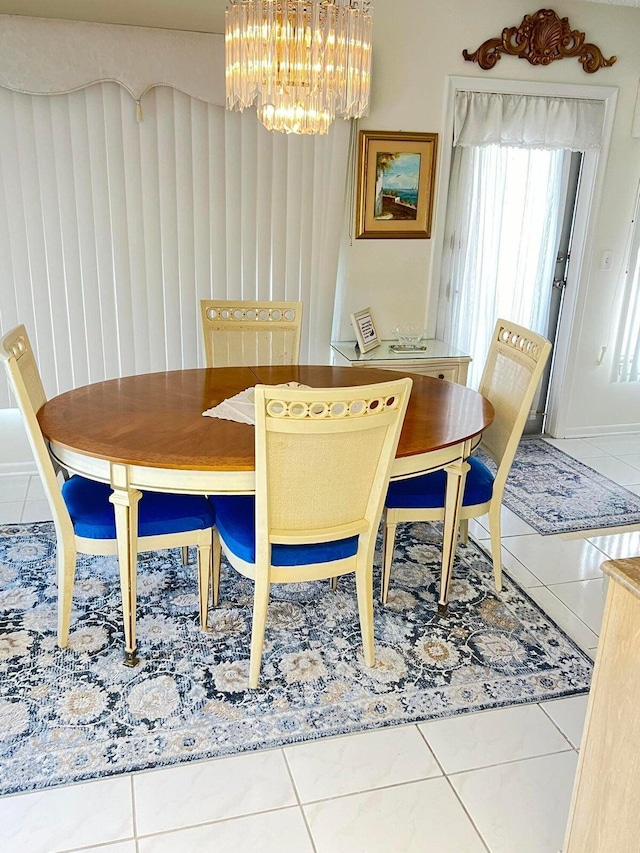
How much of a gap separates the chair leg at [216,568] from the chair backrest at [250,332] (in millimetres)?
1171

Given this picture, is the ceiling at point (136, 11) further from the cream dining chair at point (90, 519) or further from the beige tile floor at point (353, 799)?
the beige tile floor at point (353, 799)

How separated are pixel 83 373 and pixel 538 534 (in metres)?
2.52

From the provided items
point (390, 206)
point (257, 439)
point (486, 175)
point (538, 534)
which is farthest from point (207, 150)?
point (538, 534)

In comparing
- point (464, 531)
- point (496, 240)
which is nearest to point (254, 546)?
point (464, 531)

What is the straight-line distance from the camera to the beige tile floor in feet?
5.72

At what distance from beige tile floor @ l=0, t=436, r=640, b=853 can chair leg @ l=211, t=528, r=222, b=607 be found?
2.52 ft

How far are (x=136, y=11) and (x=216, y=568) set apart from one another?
2.64m

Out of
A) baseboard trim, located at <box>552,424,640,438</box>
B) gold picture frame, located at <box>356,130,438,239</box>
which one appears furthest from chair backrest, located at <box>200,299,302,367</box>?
baseboard trim, located at <box>552,424,640,438</box>

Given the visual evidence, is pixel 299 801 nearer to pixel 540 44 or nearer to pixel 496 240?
pixel 496 240

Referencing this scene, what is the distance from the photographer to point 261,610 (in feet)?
7.19

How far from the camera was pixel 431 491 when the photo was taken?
264 cm

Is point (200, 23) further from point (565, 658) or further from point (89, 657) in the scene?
point (565, 658)

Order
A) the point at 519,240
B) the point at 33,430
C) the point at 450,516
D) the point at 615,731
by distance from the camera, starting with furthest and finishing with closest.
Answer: the point at 519,240 → the point at 450,516 → the point at 33,430 → the point at 615,731

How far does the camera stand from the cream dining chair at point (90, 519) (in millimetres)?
2229
